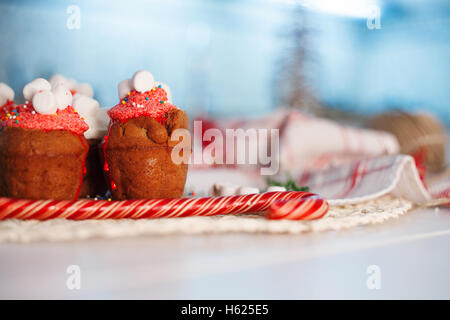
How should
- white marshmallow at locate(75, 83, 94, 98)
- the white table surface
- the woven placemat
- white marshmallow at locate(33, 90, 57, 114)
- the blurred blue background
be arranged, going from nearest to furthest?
the white table surface < the woven placemat < white marshmallow at locate(33, 90, 57, 114) < white marshmallow at locate(75, 83, 94, 98) < the blurred blue background

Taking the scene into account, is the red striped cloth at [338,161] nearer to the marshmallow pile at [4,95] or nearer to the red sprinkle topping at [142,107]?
the red sprinkle topping at [142,107]

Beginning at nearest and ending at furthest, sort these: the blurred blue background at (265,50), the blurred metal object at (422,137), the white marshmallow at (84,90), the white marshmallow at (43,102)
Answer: the white marshmallow at (43,102), the white marshmallow at (84,90), the blurred metal object at (422,137), the blurred blue background at (265,50)

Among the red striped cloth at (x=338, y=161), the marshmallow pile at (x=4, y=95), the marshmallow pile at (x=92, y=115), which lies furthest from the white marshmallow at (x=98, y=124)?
the red striped cloth at (x=338, y=161)

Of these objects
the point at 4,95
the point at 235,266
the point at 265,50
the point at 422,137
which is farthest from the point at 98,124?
the point at 265,50

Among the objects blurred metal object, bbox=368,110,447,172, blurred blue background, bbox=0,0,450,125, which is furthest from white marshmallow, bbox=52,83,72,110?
blurred blue background, bbox=0,0,450,125

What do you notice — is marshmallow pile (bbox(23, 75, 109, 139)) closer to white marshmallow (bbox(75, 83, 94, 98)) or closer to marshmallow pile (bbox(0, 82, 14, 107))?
white marshmallow (bbox(75, 83, 94, 98))

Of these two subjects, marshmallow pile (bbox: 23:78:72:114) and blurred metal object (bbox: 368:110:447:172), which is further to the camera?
blurred metal object (bbox: 368:110:447:172)
